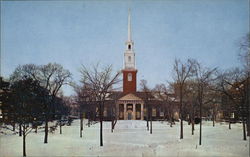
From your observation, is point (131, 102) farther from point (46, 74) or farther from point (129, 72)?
point (46, 74)

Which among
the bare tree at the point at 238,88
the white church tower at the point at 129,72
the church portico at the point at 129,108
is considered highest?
the white church tower at the point at 129,72

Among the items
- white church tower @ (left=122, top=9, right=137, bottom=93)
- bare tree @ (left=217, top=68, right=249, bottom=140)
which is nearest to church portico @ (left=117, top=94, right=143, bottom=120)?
white church tower @ (left=122, top=9, right=137, bottom=93)

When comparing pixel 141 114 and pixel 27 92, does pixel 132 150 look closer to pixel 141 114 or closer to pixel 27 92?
pixel 27 92

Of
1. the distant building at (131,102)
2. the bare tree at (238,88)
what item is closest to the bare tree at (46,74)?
the bare tree at (238,88)

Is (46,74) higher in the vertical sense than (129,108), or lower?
higher

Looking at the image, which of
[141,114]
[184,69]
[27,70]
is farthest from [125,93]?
[27,70]

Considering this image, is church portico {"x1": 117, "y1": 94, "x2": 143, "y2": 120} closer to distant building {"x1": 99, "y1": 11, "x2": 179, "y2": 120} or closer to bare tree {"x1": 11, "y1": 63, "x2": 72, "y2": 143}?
distant building {"x1": 99, "y1": 11, "x2": 179, "y2": 120}

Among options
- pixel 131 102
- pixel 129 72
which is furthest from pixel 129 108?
pixel 129 72

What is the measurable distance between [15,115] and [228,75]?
38.7 feet

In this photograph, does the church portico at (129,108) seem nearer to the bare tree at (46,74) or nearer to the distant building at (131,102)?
the distant building at (131,102)

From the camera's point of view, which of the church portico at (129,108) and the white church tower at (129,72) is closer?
the white church tower at (129,72)

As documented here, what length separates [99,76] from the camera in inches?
627

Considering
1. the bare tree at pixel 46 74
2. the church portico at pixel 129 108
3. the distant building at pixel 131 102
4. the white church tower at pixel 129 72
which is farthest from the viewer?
the church portico at pixel 129 108

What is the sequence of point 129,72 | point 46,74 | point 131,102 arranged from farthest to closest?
point 131,102, point 129,72, point 46,74
